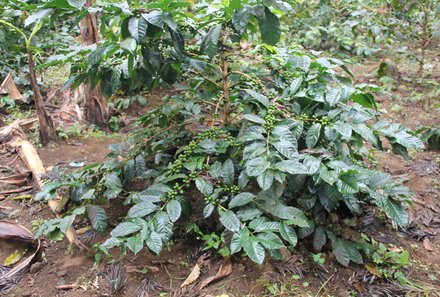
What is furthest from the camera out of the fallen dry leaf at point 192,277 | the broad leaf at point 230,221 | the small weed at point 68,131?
the small weed at point 68,131

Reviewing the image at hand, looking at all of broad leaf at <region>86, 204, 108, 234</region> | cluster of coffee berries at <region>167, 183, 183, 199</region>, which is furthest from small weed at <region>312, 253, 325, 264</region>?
broad leaf at <region>86, 204, 108, 234</region>

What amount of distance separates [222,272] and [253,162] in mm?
661

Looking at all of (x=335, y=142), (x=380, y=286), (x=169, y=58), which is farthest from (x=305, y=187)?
(x=169, y=58)

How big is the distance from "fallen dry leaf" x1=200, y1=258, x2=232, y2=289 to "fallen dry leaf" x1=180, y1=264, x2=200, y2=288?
0.06 meters

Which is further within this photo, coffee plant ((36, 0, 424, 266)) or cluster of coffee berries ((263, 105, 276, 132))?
cluster of coffee berries ((263, 105, 276, 132))

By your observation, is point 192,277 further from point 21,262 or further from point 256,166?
point 21,262

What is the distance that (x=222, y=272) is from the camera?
1.92m

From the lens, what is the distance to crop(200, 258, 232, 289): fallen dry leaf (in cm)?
188

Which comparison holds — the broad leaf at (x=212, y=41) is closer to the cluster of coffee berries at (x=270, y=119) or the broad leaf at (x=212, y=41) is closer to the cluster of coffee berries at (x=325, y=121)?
the cluster of coffee berries at (x=270, y=119)

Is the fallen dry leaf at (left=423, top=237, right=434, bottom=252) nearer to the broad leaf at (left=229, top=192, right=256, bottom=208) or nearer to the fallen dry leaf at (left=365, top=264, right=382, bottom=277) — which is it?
the fallen dry leaf at (left=365, top=264, right=382, bottom=277)

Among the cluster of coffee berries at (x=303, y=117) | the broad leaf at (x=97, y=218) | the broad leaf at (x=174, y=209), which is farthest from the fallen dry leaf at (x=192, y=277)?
the cluster of coffee berries at (x=303, y=117)

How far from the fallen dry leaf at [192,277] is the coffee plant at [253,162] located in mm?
184

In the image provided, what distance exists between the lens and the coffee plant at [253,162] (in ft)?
5.41

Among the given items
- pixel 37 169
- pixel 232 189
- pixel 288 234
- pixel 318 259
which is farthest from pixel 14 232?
pixel 318 259
